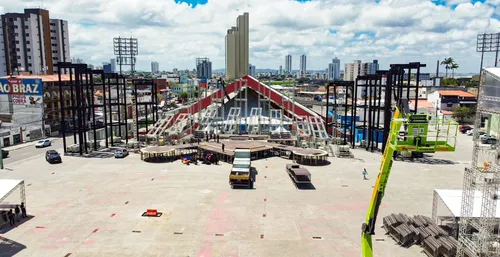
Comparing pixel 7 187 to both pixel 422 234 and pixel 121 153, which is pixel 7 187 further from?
pixel 422 234

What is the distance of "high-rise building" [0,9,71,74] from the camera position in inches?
3504

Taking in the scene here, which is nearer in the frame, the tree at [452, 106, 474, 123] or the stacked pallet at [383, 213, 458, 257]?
the stacked pallet at [383, 213, 458, 257]

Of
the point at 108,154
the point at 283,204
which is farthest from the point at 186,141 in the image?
the point at 283,204

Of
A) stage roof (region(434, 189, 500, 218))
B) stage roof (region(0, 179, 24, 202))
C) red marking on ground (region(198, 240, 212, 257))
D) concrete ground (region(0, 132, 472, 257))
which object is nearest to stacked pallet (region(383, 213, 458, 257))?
concrete ground (region(0, 132, 472, 257))

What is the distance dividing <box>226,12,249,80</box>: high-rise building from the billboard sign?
133ft

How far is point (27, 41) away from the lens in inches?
3551

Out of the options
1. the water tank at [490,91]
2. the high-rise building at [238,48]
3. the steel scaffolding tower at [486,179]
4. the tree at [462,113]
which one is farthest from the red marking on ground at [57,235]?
the tree at [462,113]

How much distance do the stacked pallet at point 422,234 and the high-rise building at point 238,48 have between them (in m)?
63.6

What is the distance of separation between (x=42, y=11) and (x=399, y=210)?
10217cm

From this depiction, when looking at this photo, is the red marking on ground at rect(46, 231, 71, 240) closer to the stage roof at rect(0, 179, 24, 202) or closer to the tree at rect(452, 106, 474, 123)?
the stage roof at rect(0, 179, 24, 202)

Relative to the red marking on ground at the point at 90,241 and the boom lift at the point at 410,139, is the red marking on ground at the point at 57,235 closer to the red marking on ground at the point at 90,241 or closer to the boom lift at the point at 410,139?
the red marking on ground at the point at 90,241

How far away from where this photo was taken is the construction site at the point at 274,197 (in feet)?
50.7

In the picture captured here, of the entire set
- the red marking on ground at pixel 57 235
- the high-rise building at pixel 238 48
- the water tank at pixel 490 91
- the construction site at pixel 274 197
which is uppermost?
the high-rise building at pixel 238 48

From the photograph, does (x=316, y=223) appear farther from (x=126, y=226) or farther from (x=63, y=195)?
(x=63, y=195)
